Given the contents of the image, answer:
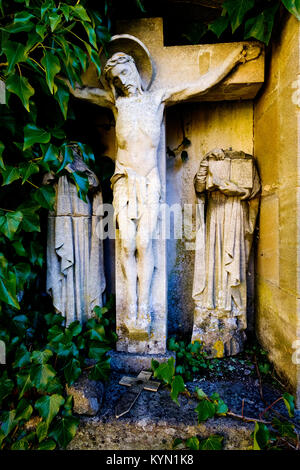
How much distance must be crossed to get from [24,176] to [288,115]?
1.97 m

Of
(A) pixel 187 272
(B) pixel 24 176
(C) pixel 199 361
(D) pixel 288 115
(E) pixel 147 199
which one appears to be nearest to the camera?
(B) pixel 24 176

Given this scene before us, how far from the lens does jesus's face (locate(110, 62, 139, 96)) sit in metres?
2.13

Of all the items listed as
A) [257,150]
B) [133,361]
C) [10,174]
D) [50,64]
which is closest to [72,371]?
[133,361]

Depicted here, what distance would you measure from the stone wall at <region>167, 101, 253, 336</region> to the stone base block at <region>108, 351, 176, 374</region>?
1.98 feet

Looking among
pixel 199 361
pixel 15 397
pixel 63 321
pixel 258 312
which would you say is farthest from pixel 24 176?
pixel 258 312

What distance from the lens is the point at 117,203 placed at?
2.25 m

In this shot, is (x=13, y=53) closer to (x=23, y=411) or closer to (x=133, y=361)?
(x=23, y=411)

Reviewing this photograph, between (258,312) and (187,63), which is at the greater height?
(187,63)

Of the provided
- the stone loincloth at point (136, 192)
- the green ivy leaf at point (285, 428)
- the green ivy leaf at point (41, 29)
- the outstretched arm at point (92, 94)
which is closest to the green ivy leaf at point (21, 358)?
the stone loincloth at point (136, 192)

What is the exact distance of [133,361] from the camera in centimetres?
225

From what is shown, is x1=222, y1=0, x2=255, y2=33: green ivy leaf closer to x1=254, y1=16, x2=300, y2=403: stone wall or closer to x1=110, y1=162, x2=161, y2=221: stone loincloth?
x1=254, y1=16, x2=300, y2=403: stone wall

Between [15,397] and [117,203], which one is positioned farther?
[117,203]

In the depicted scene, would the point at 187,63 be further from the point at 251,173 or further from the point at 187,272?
the point at 187,272

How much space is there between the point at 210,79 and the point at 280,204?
1.22 metres
